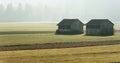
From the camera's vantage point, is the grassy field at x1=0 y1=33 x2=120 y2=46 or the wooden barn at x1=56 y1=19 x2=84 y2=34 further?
the wooden barn at x1=56 y1=19 x2=84 y2=34

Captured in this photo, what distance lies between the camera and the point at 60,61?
1395 inches

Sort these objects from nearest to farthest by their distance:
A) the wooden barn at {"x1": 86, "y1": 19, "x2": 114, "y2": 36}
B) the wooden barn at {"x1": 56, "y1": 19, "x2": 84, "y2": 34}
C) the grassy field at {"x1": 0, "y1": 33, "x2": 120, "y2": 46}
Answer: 1. the grassy field at {"x1": 0, "y1": 33, "x2": 120, "y2": 46}
2. the wooden barn at {"x1": 86, "y1": 19, "x2": 114, "y2": 36}
3. the wooden barn at {"x1": 56, "y1": 19, "x2": 84, "y2": 34}

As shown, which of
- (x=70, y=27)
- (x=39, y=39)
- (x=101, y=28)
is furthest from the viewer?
(x=70, y=27)

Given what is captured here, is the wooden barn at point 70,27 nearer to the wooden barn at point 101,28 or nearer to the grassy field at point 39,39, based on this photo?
the wooden barn at point 101,28

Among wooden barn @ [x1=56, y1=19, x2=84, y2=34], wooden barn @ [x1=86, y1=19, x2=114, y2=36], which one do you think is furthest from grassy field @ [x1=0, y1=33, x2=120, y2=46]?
wooden barn @ [x1=56, y1=19, x2=84, y2=34]

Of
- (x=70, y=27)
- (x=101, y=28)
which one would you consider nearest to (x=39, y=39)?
(x=101, y=28)

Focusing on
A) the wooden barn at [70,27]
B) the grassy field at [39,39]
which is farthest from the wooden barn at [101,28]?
the grassy field at [39,39]

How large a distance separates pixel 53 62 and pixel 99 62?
559 cm

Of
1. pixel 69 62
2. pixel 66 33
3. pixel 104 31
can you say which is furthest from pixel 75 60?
pixel 66 33

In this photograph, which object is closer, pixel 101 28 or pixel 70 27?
pixel 101 28

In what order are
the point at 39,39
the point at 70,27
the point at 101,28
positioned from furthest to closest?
the point at 70,27
the point at 101,28
the point at 39,39

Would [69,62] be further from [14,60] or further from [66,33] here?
[66,33]

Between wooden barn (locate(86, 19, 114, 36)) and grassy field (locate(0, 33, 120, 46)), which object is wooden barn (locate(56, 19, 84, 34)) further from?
grassy field (locate(0, 33, 120, 46))

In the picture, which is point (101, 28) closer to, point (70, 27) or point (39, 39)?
point (70, 27)
